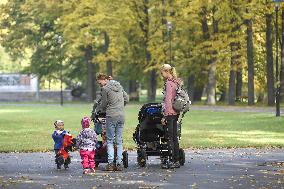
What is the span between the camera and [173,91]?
1673 cm

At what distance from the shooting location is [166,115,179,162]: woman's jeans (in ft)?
54.7

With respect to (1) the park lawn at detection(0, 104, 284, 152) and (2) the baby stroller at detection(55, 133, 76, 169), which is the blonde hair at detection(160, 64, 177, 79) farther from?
(1) the park lawn at detection(0, 104, 284, 152)

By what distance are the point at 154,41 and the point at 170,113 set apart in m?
50.7

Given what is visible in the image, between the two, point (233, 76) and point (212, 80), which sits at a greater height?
point (233, 76)

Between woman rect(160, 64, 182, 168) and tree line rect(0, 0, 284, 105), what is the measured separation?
36.0 m

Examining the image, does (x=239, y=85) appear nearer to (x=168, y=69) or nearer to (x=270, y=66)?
(x=270, y=66)

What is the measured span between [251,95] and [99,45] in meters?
24.2

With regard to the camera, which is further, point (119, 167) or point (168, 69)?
point (168, 69)

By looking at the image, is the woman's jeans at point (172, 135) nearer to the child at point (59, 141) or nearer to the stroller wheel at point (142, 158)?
the stroller wheel at point (142, 158)

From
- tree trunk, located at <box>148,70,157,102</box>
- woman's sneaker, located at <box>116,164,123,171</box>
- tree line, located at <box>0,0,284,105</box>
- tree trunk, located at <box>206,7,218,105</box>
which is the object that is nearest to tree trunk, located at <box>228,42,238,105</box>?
tree line, located at <box>0,0,284,105</box>

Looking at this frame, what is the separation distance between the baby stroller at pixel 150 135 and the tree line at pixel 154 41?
35612 millimetres

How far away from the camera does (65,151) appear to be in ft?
55.7

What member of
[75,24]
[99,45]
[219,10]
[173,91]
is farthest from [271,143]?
[99,45]

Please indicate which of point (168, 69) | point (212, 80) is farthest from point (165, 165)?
point (212, 80)
